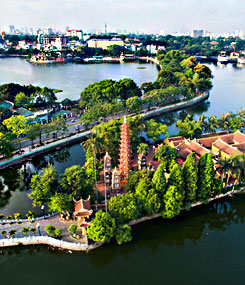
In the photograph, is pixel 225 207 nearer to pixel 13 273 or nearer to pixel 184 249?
pixel 184 249

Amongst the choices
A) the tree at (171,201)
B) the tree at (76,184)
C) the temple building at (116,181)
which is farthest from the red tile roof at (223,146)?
the tree at (76,184)

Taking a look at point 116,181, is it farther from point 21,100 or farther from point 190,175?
point 21,100

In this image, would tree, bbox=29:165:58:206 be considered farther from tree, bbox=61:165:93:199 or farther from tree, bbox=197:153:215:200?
tree, bbox=197:153:215:200

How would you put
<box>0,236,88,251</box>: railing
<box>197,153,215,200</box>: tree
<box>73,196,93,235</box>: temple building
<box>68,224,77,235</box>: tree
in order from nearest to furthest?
<box>0,236,88,251</box>: railing
<box>68,224,77,235</box>: tree
<box>73,196,93,235</box>: temple building
<box>197,153,215,200</box>: tree

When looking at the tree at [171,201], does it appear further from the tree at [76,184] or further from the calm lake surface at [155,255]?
the tree at [76,184]

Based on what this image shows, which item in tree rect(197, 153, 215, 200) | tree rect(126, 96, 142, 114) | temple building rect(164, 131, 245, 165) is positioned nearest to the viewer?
tree rect(197, 153, 215, 200)

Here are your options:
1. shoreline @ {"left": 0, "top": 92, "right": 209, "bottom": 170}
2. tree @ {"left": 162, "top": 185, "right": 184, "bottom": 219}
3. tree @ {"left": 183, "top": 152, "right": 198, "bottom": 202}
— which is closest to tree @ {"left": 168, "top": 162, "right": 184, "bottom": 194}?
tree @ {"left": 162, "top": 185, "right": 184, "bottom": 219}

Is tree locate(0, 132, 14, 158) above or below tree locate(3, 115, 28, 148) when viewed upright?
below

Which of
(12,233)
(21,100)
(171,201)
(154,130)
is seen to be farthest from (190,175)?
(21,100)
